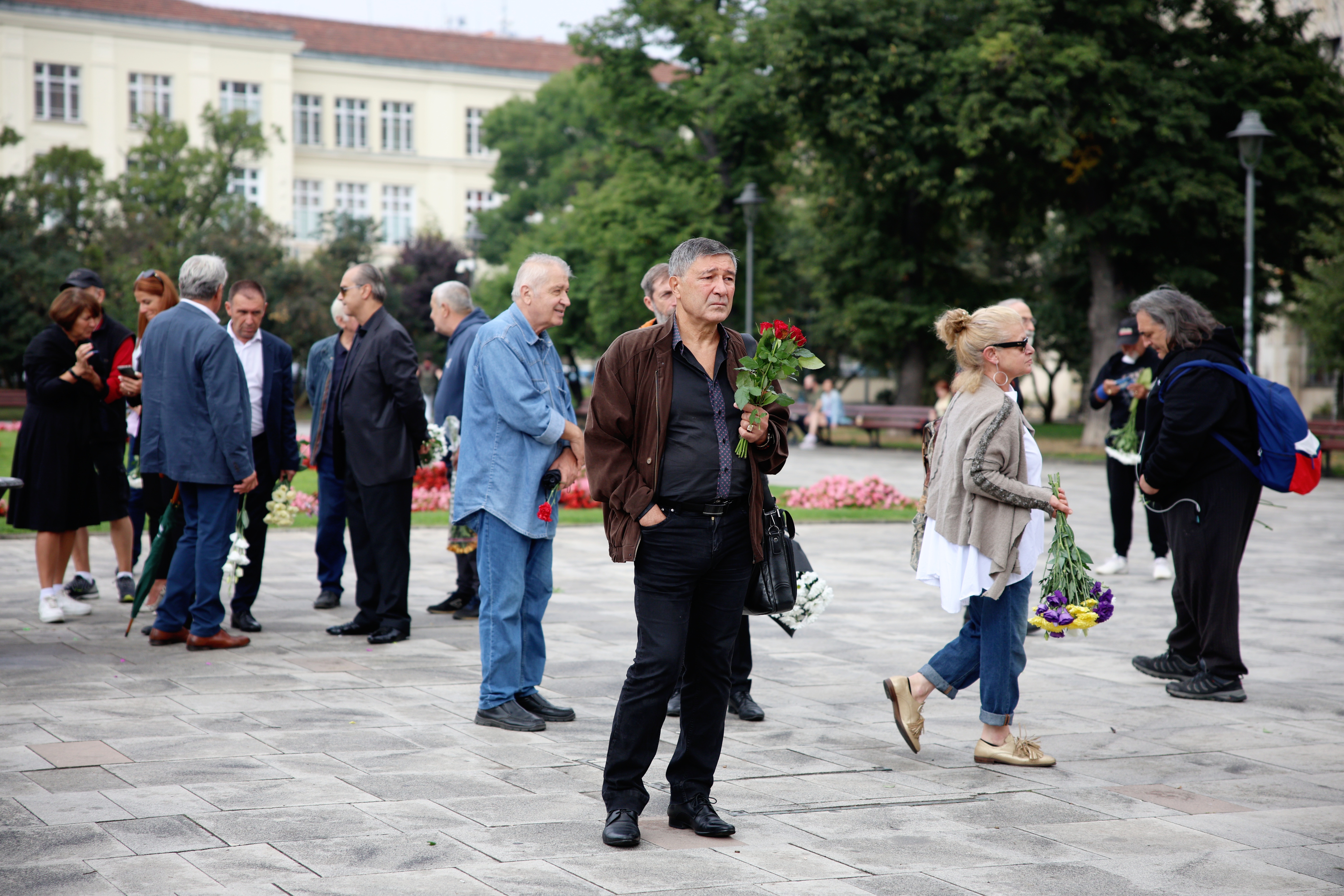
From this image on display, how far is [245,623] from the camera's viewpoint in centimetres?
810

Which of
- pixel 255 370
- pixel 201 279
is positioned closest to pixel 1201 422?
pixel 201 279

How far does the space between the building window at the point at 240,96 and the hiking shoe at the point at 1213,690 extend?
190 feet

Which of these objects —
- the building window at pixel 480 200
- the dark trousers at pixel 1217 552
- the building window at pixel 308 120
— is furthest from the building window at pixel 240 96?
the dark trousers at pixel 1217 552

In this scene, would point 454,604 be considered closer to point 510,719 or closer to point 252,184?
point 510,719

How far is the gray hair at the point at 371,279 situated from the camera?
7.83 m

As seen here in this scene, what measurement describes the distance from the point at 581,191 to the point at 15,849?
36586 mm

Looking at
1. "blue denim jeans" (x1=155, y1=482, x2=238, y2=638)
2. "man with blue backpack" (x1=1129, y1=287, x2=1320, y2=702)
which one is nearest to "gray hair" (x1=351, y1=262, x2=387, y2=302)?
"blue denim jeans" (x1=155, y1=482, x2=238, y2=638)

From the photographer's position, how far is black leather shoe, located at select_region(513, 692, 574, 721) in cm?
600

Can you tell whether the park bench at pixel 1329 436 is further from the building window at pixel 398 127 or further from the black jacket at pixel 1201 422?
the building window at pixel 398 127

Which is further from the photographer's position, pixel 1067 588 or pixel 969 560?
pixel 1067 588

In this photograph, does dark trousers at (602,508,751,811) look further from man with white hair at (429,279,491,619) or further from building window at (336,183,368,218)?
building window at (336,183,368,218)

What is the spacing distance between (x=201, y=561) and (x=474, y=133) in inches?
2499

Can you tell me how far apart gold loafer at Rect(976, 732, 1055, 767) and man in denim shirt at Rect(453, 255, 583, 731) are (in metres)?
1.81

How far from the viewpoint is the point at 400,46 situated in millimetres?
66562
